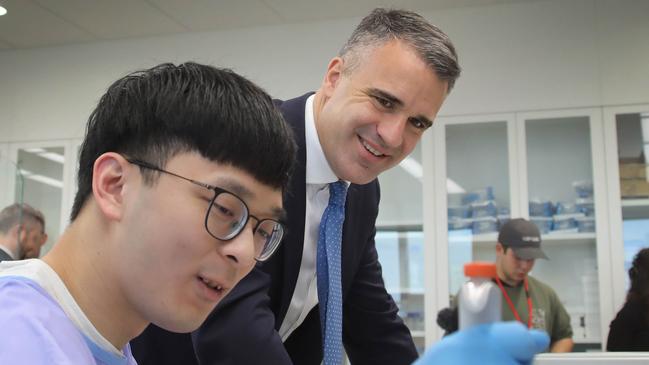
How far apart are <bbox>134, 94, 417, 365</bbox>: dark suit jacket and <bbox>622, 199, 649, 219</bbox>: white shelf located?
8.22 ft

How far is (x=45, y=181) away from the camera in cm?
450

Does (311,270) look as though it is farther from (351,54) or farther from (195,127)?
(195,127)

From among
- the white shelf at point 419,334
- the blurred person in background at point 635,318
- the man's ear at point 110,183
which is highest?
the man's ear at point 110,183

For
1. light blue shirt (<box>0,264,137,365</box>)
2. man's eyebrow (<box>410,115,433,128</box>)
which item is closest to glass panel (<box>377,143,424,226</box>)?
man's eyebrow (<box>410,115,433,128</box>)

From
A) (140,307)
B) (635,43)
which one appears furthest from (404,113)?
(635,43)

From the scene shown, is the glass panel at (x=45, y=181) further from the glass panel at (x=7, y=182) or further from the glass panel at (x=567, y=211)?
the glass panel at (x=567, y=211)

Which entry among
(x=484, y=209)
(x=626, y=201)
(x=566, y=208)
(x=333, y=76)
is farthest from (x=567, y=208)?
(x=333, y=76)

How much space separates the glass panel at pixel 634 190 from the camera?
357 cm

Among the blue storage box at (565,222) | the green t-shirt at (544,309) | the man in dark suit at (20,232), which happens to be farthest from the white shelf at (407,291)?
the man in dark suit at (20,232)

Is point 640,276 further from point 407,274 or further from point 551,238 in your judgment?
point 407,274

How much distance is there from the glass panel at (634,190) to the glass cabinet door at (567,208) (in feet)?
0.48

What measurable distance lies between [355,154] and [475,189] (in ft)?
8.57

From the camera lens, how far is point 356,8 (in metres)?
4.04

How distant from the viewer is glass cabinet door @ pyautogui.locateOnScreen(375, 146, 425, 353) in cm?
384
